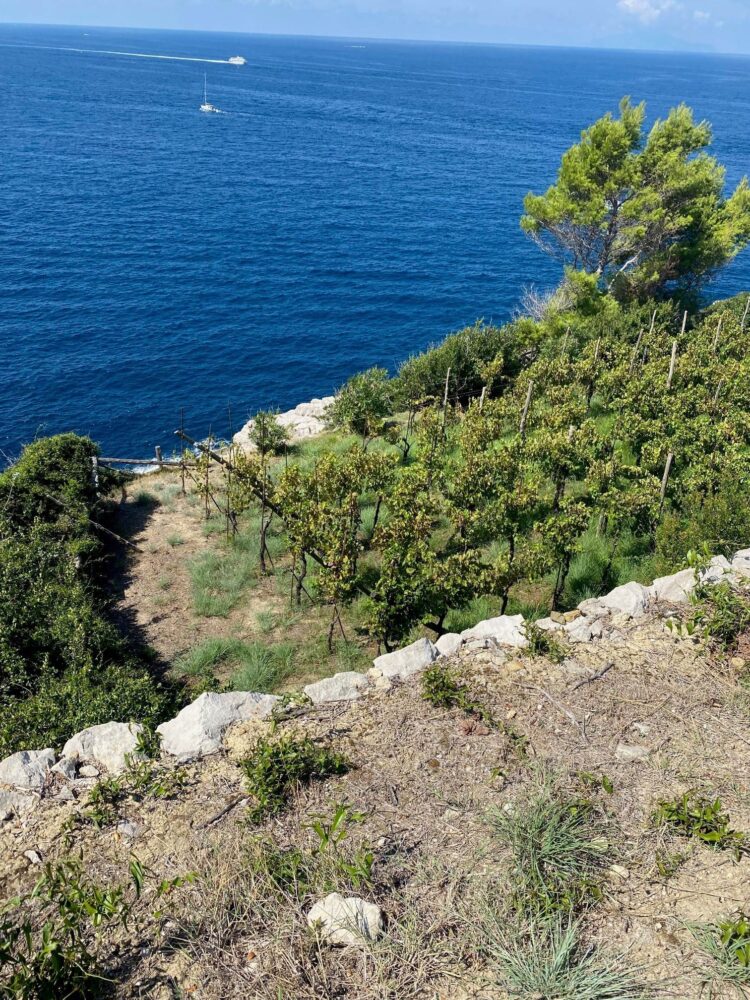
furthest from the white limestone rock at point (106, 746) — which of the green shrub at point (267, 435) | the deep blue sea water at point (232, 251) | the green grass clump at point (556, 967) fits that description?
the deep blue sea water at point (232, 251)

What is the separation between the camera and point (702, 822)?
6508 millimetres

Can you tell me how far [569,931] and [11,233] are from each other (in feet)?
201

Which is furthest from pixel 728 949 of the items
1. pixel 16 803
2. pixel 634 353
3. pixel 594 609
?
pixel 634 353

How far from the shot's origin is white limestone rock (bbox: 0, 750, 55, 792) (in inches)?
295

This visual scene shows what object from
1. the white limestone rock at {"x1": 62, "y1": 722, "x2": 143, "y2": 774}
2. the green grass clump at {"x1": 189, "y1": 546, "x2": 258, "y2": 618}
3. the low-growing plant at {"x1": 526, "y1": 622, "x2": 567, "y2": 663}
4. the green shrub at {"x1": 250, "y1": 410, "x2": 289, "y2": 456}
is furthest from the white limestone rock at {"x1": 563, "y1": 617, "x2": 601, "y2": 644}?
the green shrub at {"x1": 250, "y1": 410, "x2": 289, "y2": 456}

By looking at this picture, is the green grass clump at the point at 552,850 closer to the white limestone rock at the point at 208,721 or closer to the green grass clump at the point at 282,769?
the green grass clump at the point at 282,769

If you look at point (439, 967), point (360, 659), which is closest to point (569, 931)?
point (439, 967)

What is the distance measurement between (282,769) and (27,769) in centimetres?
292

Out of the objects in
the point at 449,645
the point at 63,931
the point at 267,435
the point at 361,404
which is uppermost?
the point at 63,931

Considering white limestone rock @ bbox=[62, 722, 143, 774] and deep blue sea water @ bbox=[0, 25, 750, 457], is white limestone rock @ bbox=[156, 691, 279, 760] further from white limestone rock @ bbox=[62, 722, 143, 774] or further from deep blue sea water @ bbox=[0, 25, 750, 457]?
deep blue sea water @ bbox=[0, 25, 750, 457]

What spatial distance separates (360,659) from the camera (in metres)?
12.9

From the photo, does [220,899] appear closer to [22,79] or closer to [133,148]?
[133,148]

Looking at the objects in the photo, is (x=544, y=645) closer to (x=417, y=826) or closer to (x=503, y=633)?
(x=503, y=633)

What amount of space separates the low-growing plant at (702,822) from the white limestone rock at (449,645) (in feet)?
11.8
